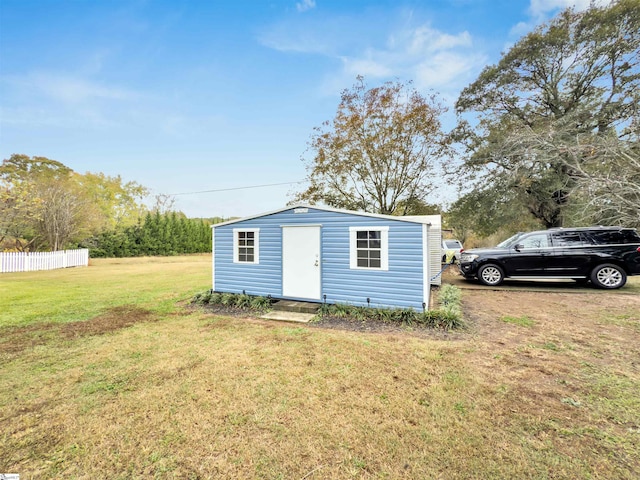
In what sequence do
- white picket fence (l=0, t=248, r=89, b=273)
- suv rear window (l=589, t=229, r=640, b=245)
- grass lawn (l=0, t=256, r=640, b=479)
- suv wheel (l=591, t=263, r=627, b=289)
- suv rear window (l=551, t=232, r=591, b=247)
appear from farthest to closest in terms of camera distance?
white picket fence (l=0, t=248, r=89, b=273) < suv rear window (l=551, t=232, r=591, b=247) < suv wheel (l=591, t=263, r=627, b=289) < suv rear window (l=589, t=229, r=640, b=245) < grass lawn (l=0, t=256, r=640, b=479)

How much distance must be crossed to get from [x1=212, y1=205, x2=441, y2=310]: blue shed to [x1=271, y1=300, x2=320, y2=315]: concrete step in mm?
172

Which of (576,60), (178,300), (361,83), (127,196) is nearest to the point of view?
(178,300)

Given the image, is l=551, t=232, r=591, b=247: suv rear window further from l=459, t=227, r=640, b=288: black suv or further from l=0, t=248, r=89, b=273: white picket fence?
l=0, t=248, r=89, b=273: white picket fence

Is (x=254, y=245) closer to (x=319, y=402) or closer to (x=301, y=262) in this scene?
(x=301, y=262)

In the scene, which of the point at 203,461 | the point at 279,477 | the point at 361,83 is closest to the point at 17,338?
the point at 203,461

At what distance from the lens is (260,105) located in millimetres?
13117

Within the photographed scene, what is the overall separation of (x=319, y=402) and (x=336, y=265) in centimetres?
370

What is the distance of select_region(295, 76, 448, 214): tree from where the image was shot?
47.5ft

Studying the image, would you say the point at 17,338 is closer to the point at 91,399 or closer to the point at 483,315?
the point at 91,399

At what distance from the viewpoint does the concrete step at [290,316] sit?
5.58m

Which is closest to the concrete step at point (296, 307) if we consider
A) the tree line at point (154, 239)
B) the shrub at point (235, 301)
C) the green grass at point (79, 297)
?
the shrub at point (235, 301)

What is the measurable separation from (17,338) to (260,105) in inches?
471

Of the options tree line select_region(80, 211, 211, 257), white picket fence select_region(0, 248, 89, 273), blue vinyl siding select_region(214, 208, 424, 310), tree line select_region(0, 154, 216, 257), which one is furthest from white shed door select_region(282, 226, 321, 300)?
tree line select_region(80, 211, 211, 257)

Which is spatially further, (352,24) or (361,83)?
(361,83)
